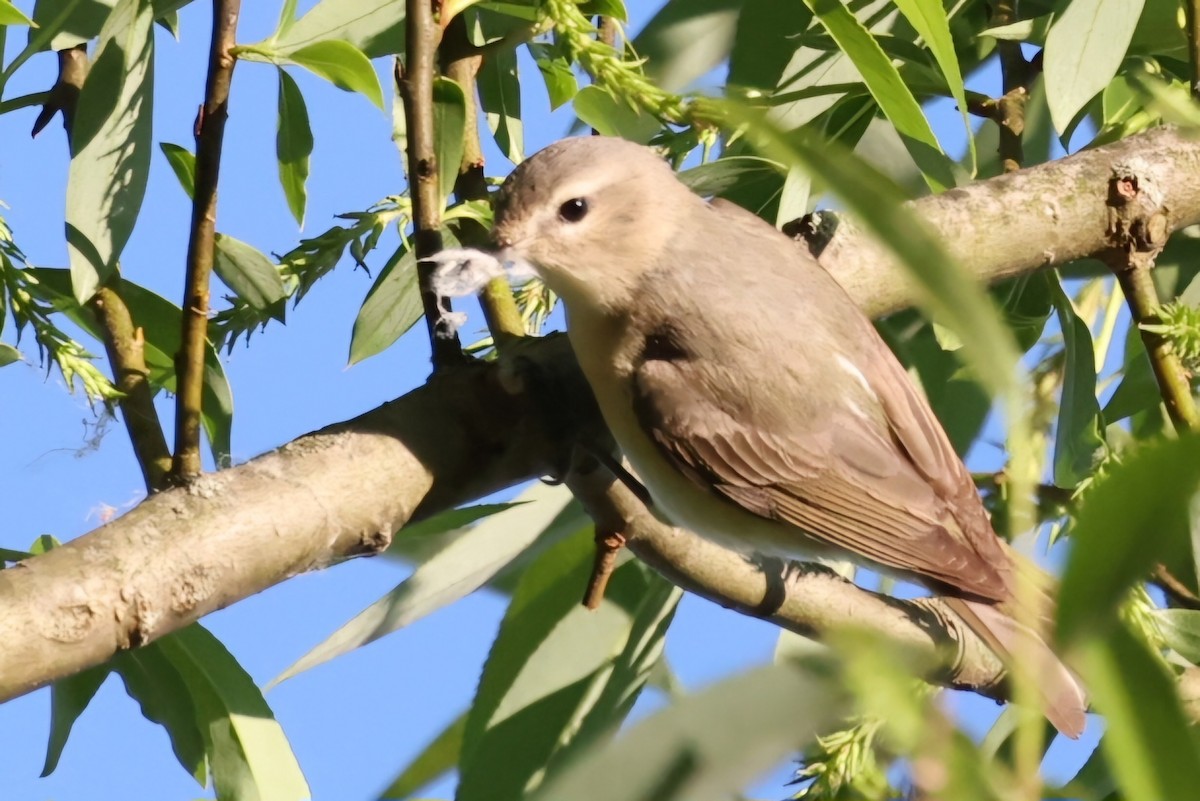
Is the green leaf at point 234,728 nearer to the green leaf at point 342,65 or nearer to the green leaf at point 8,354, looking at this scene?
the green leaf at point 8,354

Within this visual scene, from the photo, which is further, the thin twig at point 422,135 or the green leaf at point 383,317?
the green leaf at point 383,317

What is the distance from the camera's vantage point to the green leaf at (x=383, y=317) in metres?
1.11

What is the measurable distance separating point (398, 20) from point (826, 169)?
0.84 metres

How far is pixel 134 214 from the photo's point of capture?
3.20 feet

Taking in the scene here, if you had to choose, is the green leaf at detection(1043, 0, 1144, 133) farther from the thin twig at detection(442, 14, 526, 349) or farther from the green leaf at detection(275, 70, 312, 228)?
the green leaf at detection(275, 70, 312, 228)

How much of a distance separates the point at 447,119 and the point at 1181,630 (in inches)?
27.8

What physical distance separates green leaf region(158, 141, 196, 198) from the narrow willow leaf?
0.06 meters

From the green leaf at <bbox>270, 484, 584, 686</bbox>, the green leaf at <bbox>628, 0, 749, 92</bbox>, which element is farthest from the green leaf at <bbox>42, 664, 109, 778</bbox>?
the green leaf at <bbox>628, 0, 749, 92</bbox>

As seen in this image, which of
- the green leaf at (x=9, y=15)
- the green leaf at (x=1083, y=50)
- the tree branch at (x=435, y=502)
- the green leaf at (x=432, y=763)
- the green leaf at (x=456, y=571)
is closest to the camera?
the tree branch at (x=435, y=502)

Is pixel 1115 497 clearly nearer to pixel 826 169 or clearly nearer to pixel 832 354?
pixel 826 169

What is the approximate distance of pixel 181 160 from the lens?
1090 millimetres

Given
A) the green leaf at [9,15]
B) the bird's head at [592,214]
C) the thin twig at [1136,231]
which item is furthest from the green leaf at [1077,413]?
the green leaf at [9,15]

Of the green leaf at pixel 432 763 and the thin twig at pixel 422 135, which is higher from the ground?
the thin twig at pixel 422 135

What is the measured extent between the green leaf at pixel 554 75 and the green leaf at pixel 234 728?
515 mm
